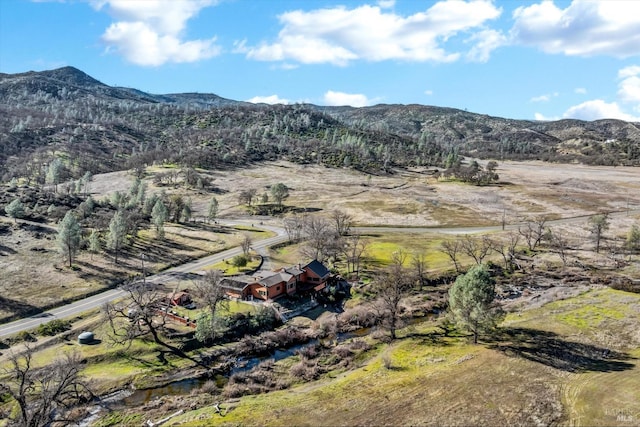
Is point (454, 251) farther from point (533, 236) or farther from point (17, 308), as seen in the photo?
point (17, 308)

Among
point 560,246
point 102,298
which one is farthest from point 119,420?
point 560,246

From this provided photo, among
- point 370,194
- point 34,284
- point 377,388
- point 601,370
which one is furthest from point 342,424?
point 370,194

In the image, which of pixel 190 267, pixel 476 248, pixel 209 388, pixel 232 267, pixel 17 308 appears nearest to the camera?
pixel 209 388

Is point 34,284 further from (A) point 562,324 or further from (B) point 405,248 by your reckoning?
(A) point 562,324

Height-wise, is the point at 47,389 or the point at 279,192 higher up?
the point at 279,192

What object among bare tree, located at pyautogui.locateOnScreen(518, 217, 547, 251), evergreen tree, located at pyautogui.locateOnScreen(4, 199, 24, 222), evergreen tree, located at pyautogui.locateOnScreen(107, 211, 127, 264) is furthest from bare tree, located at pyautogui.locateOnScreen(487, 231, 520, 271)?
evergreen tree, located at pyautogui.locateOnScreen(4, 199, 24, 222)

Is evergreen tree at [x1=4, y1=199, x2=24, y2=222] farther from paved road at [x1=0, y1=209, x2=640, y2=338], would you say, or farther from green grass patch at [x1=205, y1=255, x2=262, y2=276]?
green grass patch at [x1=205, y1=255, x2=262, y2=276]

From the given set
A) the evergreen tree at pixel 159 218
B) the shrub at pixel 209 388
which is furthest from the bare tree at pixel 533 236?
the evergreen tree at pixel 159 218

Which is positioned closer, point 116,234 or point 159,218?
point 116,234
